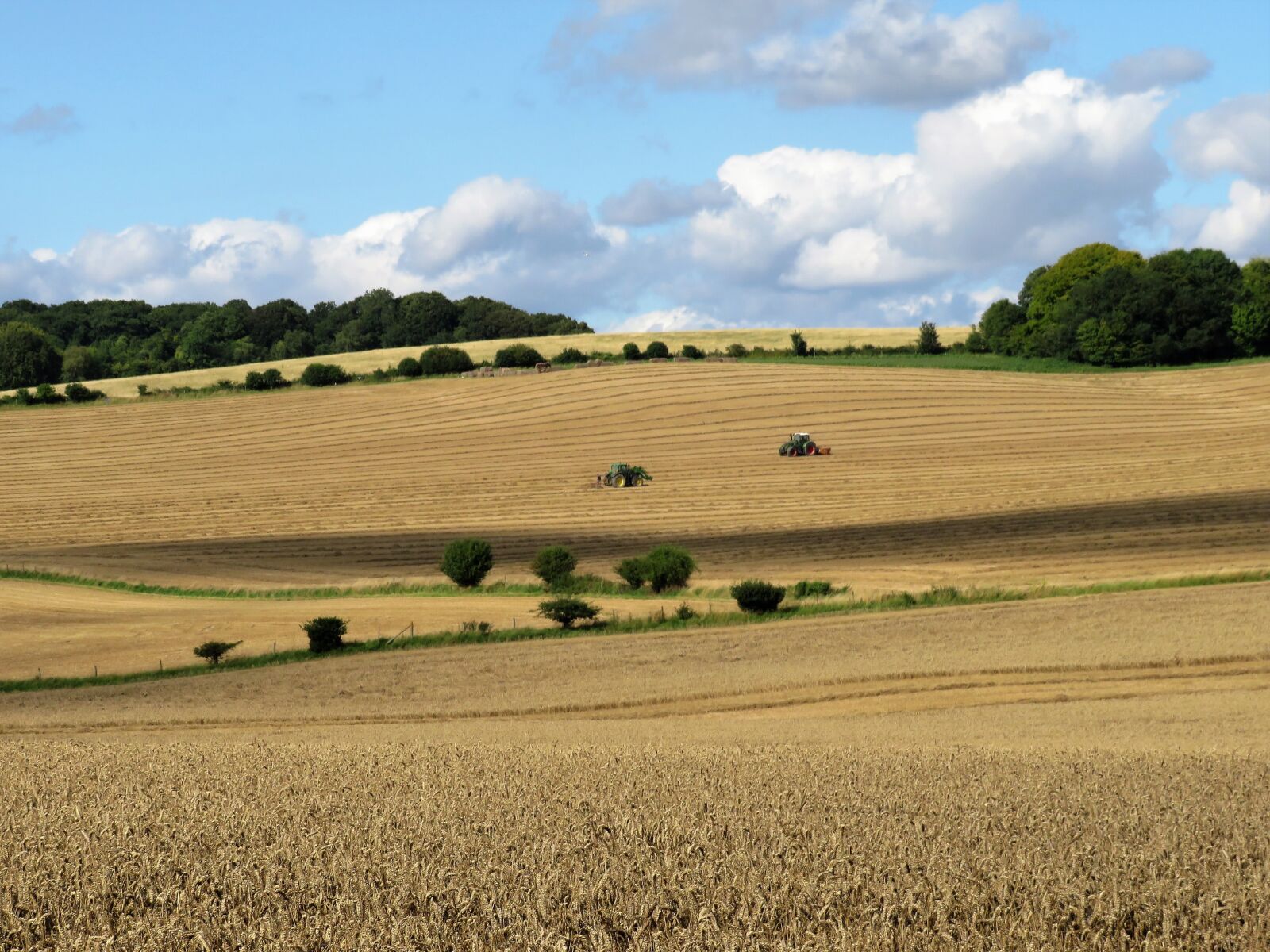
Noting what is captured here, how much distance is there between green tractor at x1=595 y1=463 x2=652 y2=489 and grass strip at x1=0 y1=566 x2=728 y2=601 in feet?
69.0

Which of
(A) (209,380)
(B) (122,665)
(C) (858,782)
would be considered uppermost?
(A) (209,380)

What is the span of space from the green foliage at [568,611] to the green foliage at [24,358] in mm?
94056

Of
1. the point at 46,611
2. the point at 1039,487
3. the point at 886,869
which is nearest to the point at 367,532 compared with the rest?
the point at 46,611

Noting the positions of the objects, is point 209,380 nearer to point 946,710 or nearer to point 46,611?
point 46,611

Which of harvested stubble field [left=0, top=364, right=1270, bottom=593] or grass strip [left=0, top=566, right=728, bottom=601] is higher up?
harvested stubble field [left=0, top=364, right=1270, bottom=593]

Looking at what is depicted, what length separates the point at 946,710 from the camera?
2303cm

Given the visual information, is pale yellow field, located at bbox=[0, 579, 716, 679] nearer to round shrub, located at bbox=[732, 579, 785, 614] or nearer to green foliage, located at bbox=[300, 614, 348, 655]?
green foliage, located at bbox=[300, 614, 348, 655]

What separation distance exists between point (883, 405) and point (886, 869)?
234 ft

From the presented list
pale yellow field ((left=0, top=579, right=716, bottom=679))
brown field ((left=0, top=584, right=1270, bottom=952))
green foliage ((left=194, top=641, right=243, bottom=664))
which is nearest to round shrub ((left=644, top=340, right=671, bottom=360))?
pale yellow field ((left=0, top=579, right=716, bottom=679))

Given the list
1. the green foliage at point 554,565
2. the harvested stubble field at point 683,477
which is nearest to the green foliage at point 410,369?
the harvested stubble field at point 683,477

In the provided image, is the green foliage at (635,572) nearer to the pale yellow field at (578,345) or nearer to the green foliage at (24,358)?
the pale yellow field at (578,345)

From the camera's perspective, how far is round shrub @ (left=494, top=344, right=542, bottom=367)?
90.9m

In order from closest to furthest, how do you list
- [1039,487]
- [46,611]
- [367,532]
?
[46,611]
[367,532]
[1039,487]

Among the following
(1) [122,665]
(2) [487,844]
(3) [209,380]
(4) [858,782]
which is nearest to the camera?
(2) [487,844]
